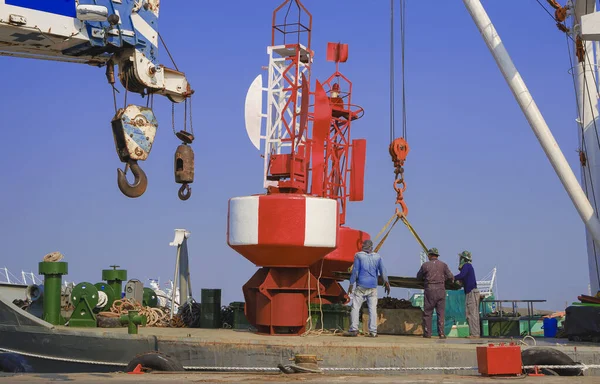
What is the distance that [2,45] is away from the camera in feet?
40.0

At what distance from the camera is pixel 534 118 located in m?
16.3

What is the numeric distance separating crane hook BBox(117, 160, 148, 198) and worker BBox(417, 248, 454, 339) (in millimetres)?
6065

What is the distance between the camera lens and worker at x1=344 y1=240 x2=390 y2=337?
1480 centimetres

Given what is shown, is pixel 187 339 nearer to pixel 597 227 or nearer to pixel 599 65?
pixel 597 227

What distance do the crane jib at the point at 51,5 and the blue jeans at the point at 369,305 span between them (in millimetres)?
6886

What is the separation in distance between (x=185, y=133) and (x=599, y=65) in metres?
12.7

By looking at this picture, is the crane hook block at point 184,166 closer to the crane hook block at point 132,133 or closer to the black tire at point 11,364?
the crane hook block at point 132,133

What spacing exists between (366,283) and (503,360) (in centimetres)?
545

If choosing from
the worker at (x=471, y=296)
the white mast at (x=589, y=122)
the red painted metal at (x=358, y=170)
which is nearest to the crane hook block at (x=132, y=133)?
the worker at (x=471, y=296)

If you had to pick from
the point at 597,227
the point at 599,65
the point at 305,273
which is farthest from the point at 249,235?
the point at 599,65

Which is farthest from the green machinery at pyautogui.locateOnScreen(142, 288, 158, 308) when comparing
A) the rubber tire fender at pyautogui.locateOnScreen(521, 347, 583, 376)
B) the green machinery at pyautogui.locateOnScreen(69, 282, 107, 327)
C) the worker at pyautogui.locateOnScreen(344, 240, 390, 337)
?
the rubber tire fender at pyautogui.locateOnScreen(521, 347, 583, 376)

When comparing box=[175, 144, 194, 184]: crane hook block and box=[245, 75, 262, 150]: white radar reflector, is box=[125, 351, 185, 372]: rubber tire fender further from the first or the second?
box=[245, 75, 262, 150]: white radar reflector

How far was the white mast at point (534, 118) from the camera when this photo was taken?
51.9 feet

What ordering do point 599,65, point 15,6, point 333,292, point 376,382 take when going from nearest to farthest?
point 376,382, point 15,6, point 333,292, point 599,65
